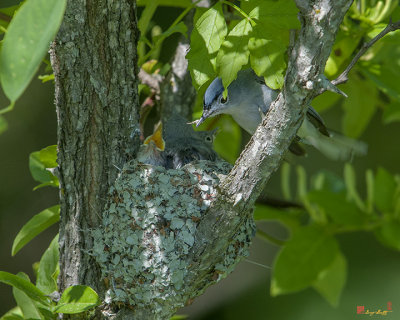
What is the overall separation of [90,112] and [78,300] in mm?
759

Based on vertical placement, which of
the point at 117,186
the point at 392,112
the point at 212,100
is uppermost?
the point at 212,100

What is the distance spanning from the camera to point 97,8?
217 centimetres

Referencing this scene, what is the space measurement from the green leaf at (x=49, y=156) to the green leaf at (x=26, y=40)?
1398 mm

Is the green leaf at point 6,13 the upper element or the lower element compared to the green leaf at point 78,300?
upper

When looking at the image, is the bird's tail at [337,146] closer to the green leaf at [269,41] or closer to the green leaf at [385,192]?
the green leaf at [385,192]

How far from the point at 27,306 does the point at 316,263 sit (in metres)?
1.54

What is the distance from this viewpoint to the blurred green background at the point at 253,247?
5137mm

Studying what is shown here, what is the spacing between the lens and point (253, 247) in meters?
5.58

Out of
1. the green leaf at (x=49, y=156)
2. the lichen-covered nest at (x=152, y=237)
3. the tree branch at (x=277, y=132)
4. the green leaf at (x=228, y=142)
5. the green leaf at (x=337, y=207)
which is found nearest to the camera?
the tree branch at (x=277, y=132)

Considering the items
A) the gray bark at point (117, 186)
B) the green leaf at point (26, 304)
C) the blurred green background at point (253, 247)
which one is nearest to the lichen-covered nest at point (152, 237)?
the gray bark at point (117, 186)

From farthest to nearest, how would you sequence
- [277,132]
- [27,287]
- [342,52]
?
[342,52] → [27,287] → [277,132]

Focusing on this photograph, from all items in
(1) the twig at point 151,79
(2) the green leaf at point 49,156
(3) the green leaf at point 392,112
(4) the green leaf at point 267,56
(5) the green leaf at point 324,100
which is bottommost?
(2) the green leaf at point 49,156

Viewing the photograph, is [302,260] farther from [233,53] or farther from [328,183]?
[233,53]

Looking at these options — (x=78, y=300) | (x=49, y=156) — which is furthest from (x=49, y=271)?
(x=49, y=156)
